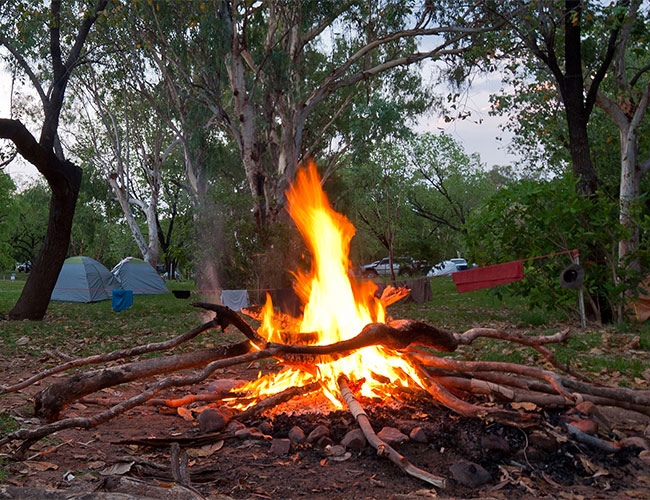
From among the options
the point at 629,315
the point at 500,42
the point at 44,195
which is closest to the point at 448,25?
the point at 500,42

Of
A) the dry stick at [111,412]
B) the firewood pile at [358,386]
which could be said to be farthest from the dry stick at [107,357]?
the dry stick at [111,412]

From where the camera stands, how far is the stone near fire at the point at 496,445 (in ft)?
11.8

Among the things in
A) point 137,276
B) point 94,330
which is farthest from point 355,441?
point 137,276

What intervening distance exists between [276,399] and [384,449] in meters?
Result: 1.49

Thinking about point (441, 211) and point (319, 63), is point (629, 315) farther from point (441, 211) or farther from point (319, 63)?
point (441, 211)

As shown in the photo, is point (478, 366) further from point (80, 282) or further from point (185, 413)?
point (80, 282)

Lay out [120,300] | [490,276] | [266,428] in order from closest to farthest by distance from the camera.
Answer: [266,428] → [490,276] → [120,300]

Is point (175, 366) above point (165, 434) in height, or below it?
above

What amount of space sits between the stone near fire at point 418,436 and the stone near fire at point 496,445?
1.43 feet

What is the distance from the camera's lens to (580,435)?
3.76m

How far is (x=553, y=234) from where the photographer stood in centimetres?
1051

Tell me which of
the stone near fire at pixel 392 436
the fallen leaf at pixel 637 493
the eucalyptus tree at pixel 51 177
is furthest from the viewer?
the eucalyptus tree at pixel 51 177

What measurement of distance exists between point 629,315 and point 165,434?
1062 centimetres

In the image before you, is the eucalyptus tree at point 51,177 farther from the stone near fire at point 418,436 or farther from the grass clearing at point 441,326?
the stone near fire at point 418,436
